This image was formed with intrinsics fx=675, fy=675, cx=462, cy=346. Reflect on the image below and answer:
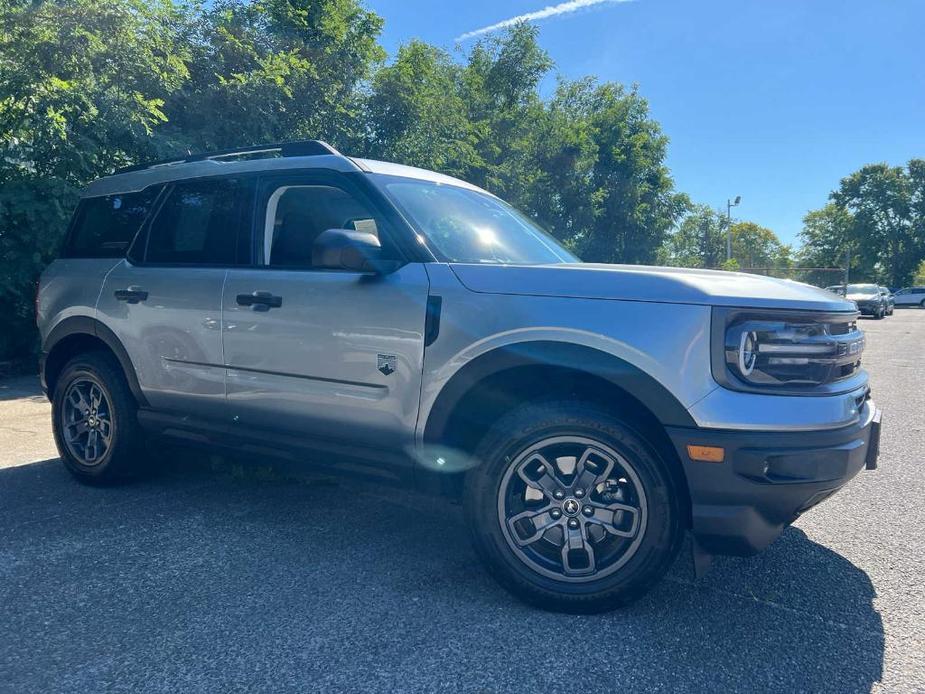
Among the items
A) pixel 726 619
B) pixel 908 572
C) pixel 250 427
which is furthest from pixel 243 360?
pixel 908 572

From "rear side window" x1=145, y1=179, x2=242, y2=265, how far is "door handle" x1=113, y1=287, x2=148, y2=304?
206 mm

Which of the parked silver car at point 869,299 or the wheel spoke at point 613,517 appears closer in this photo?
the wheel spoke at point 613,517

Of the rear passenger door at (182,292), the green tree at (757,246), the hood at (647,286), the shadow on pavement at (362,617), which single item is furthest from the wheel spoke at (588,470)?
the green tree at (757,246)

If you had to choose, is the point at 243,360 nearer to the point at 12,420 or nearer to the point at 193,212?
the point at 193,212

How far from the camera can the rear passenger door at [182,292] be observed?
371 cm

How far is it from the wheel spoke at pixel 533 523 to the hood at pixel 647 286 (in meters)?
0.91

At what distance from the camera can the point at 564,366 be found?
8.95 ft

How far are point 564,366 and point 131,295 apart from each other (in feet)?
9.08

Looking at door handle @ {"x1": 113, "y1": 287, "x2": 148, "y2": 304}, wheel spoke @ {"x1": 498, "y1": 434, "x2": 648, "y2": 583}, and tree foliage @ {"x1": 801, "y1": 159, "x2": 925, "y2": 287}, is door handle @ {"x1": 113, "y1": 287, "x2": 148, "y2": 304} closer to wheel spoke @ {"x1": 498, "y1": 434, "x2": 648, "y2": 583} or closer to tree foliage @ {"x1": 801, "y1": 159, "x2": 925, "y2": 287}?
wheel spoke @ {"x1": 498, "y1": 434, "x2": 648, "y2": 583}

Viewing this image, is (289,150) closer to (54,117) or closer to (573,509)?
(573,509)

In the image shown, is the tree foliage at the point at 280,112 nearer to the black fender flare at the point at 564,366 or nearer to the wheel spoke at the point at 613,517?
the black fender flare at the point at 564,366

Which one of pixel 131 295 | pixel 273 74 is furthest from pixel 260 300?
pixel 273 74

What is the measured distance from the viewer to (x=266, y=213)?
3695 mm

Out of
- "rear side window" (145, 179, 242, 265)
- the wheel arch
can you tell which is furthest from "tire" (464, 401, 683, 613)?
"rear side window" (145, 179, 242, 265)
